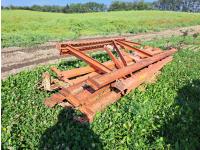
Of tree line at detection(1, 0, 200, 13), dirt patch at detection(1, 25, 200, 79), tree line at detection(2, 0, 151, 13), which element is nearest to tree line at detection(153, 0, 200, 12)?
tree line at detection(1, 0, 200, 13)

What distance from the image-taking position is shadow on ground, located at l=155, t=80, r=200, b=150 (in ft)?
22.5

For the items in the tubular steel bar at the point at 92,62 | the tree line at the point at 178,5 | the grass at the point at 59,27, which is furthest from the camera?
the tree line at the point at 178,5

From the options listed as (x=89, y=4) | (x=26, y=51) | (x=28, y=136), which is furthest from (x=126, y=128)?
(x=89, y=4)

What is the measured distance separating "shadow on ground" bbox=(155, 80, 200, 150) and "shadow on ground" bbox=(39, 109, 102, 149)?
147cm

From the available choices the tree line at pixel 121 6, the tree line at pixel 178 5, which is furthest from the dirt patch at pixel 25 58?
the tree line at pixel 178 5

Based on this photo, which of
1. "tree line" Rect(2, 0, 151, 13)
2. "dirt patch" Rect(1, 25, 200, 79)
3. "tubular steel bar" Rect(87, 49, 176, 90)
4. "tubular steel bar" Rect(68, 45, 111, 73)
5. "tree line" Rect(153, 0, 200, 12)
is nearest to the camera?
"tubular steel bar" Rect(87, 49, 176, 90)

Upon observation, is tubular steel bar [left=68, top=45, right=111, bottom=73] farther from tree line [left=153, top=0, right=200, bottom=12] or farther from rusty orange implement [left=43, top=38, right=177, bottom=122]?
tree line [left=153, top=0, right=200, bottom=12]

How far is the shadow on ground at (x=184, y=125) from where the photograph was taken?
6863mm

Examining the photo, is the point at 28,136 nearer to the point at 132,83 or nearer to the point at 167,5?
the point at 132,83

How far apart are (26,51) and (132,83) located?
11.7 meters

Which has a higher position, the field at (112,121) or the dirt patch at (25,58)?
the field at (112,121)

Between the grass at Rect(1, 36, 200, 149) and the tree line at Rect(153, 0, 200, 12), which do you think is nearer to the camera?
the grass at Rect(1, 36, 200, 149)

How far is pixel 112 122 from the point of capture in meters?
7.65

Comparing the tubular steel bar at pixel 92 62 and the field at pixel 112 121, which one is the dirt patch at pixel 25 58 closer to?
the tubular steel bar at pixel 92 62
